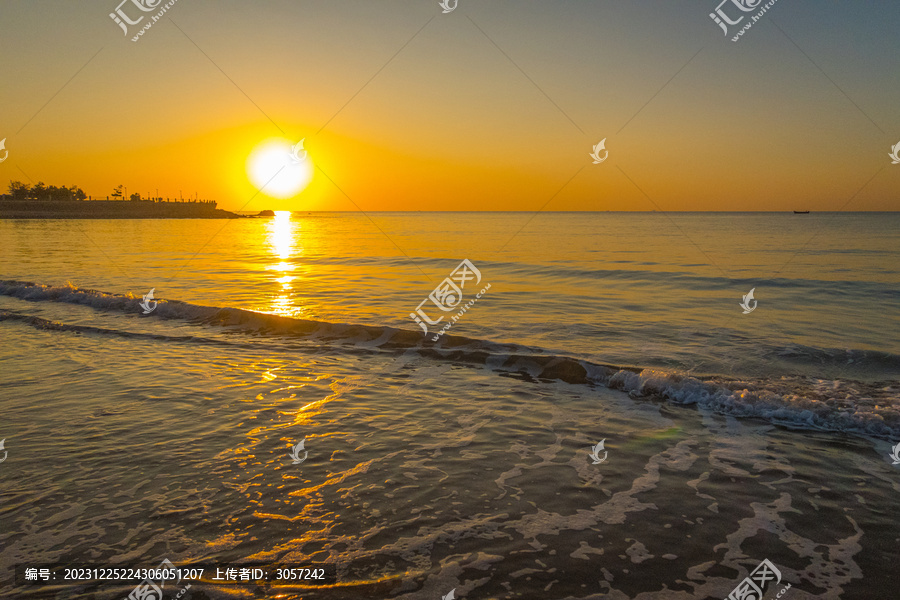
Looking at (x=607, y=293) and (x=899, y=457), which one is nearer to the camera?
(x=899, y=457)

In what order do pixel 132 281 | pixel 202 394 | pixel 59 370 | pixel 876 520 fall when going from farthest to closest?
pixel 132 281
pixel 59 370
pixel 202 394
pixel 876 520

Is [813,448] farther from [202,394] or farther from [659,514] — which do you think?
[202,394]

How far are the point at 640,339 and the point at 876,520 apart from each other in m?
9.89

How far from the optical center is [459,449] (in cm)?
761

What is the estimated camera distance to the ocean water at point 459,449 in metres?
4.96

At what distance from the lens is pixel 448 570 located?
4.78 m

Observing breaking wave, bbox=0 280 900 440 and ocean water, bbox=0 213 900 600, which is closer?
ocean water, bbox=0 213 900 600

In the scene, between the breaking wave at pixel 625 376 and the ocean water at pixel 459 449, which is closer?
the ocean water at pixel 459 449

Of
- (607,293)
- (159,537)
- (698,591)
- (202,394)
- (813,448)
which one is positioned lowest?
(698,591)

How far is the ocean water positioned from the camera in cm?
496

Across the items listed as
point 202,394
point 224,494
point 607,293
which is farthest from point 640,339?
point 224,494

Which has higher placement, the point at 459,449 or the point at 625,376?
the point at 625,376

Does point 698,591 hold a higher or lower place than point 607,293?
lower

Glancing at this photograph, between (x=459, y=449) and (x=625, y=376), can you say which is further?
(x=625, y=376)
